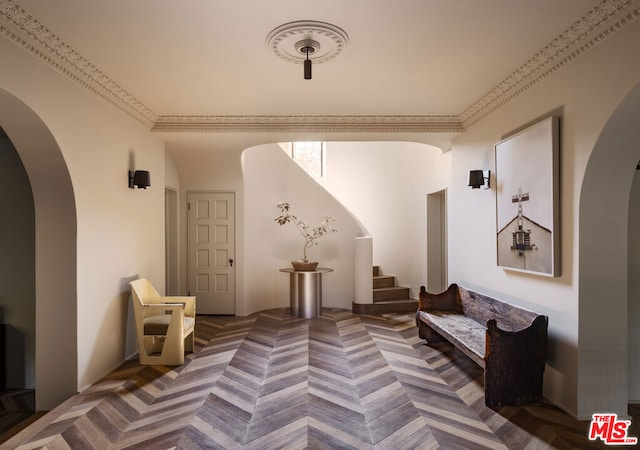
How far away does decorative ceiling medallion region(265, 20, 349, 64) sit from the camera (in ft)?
8.72

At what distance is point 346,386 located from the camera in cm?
350

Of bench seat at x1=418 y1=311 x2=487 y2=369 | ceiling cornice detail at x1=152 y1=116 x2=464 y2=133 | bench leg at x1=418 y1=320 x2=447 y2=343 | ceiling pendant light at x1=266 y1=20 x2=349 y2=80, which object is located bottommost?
bench leg at x1=418 y1=320 x2=447 y2=343

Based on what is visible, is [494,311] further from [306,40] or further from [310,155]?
[310,155]

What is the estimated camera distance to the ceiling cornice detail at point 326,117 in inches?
99.4

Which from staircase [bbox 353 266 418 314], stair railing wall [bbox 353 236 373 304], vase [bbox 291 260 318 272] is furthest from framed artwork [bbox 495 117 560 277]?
vase [bbox 291 260 318 272]

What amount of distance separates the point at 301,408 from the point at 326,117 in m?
3.24

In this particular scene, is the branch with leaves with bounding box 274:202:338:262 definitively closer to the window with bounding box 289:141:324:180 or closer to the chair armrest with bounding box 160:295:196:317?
the window with bounding box 289:141:324:180

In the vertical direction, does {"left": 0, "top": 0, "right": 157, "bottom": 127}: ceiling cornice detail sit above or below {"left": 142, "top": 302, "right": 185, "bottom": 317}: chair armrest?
above

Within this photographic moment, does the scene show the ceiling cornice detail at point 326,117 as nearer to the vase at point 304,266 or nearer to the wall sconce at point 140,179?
the wall sconce at point 140,179

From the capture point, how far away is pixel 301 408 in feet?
10.00

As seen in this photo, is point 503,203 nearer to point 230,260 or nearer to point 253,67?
point 253,67

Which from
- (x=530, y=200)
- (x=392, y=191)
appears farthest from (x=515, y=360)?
(x=392, y=191)

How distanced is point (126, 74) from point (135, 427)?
2924mm

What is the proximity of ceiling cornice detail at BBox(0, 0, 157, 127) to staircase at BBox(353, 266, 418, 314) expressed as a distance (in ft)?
14.9
